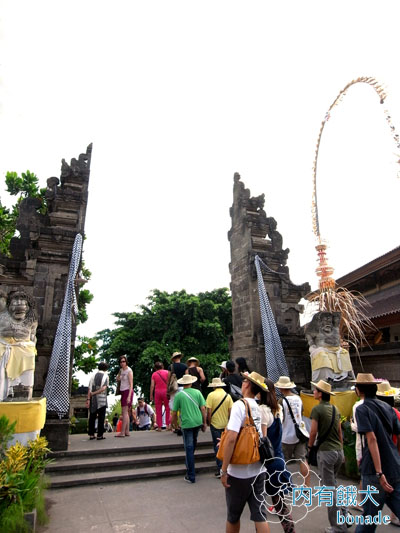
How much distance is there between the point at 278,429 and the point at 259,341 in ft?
18.1

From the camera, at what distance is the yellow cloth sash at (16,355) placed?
5.63m

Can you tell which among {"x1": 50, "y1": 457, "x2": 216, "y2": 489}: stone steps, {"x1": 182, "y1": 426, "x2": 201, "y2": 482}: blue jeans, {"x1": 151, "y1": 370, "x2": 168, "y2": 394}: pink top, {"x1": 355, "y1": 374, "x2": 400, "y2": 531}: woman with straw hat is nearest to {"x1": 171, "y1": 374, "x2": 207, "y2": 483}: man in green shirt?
{"x1": 182, "y1": 426, "x2": 201, "y2": 482}: blue jeans

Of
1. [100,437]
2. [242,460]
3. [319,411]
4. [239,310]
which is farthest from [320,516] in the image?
[239,310]

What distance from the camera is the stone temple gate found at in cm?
945

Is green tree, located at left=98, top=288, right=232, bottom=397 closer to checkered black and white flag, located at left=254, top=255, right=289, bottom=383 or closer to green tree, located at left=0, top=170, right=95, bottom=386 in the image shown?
green tree, located at left=0, top=170, right=95, bottom=386

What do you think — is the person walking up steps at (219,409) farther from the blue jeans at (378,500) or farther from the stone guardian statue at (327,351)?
the stone guardian statue at (327,351)

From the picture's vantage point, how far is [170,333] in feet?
72.7

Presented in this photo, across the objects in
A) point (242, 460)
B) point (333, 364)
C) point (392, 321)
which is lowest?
point (242, 460)

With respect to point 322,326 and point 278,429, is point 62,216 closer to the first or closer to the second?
point 322,326

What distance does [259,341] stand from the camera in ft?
30.6

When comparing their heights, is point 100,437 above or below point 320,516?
above

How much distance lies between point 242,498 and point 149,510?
6.98 ft

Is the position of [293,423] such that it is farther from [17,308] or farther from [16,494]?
[17,308]

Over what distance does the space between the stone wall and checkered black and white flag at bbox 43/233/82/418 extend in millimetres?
453
